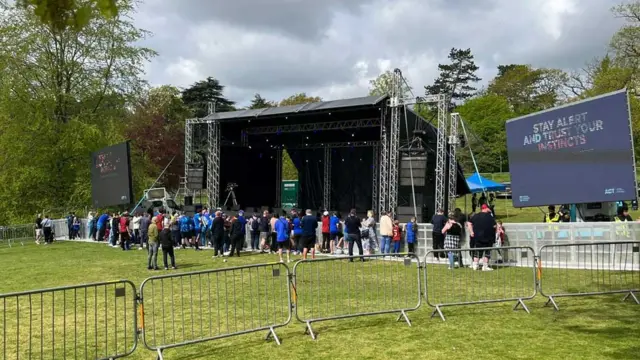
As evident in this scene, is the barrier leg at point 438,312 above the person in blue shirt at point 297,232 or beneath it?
beneath

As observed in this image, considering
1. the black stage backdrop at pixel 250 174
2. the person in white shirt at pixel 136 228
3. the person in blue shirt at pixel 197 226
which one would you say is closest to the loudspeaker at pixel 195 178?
the black stage backdrop at pixel 250 174

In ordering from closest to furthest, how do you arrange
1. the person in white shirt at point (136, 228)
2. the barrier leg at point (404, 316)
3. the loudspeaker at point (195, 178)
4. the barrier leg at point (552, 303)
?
the barrier leg at point (404, 316)
the barrier leg at point (552, 303)
the person in white shirt at point (136, 228)
the loudspeaker at point (195, 178)

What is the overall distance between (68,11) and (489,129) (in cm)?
5498

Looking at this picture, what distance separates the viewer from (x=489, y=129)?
178 feet

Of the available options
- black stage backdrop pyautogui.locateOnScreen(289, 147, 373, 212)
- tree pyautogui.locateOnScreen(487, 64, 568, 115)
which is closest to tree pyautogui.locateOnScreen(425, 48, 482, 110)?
tree pyautogui.locateOnScreen(487, 64, 568, 115)

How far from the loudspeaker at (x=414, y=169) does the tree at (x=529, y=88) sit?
44.1m

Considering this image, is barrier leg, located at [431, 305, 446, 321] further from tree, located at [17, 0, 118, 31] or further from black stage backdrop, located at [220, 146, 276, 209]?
black stage backdrop, located at [220, 146, 276, 209]

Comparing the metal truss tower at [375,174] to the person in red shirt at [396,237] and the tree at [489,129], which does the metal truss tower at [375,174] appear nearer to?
the person in red shirt at [396,237]

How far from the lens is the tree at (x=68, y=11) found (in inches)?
107

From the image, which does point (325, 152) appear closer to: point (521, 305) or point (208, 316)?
point (521, 305)

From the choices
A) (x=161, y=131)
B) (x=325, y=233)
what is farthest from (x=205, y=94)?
(x=325, y=233)

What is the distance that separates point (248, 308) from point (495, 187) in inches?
969

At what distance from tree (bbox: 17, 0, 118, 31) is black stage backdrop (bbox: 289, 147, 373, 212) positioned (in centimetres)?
2509

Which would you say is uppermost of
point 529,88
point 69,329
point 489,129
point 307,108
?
point 529,88
